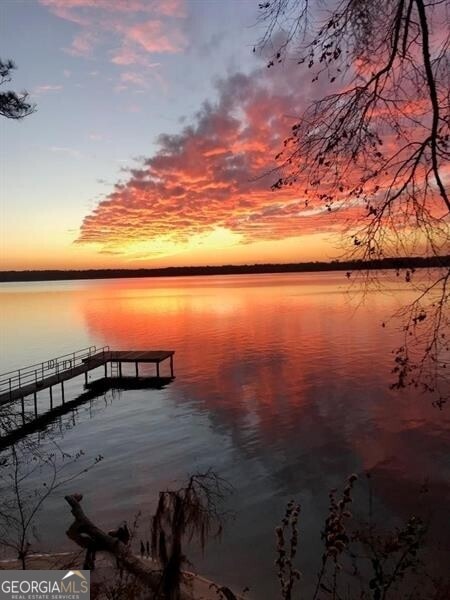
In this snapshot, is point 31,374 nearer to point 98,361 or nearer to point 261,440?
point 98,361

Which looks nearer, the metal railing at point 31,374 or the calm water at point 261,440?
the calm water at point 261,440

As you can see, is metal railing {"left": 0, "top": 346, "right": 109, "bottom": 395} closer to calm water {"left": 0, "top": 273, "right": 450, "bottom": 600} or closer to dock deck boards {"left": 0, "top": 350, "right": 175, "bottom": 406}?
dock deck boards {"left": 0, "top": 350, "right": 175, "bottom": 406}

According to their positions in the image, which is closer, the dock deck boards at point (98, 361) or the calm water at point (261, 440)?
the calm water at point (261, 440)

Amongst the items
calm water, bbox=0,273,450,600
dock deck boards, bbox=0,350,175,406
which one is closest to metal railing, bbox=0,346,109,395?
dock deck boards, bbox=0,350,175,406

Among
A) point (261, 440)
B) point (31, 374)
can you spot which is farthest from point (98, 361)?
point (261, 440)

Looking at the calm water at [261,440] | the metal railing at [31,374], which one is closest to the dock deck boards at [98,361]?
the metal railing at [31,374]

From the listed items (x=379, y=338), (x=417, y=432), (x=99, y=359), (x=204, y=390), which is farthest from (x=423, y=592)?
(x=379, y=338)

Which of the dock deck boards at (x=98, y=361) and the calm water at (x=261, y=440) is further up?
the dock deck boards at (x=98, y=361)

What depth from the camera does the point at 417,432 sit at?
1049 inches

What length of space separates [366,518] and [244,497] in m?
5.06

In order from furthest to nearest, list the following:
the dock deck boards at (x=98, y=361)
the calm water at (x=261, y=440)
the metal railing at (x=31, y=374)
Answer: the dock deck boards at (x=98, y=361) → the metal railing at (x=31, y=374) → the calm water at (x=261, y=440)

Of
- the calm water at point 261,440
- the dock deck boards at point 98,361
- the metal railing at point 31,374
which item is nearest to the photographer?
the calm water at point 261,440

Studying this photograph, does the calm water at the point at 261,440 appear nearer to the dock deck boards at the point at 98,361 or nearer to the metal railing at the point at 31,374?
the dock deck boards at the point at 98,361

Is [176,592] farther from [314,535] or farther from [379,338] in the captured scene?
[379,338]
